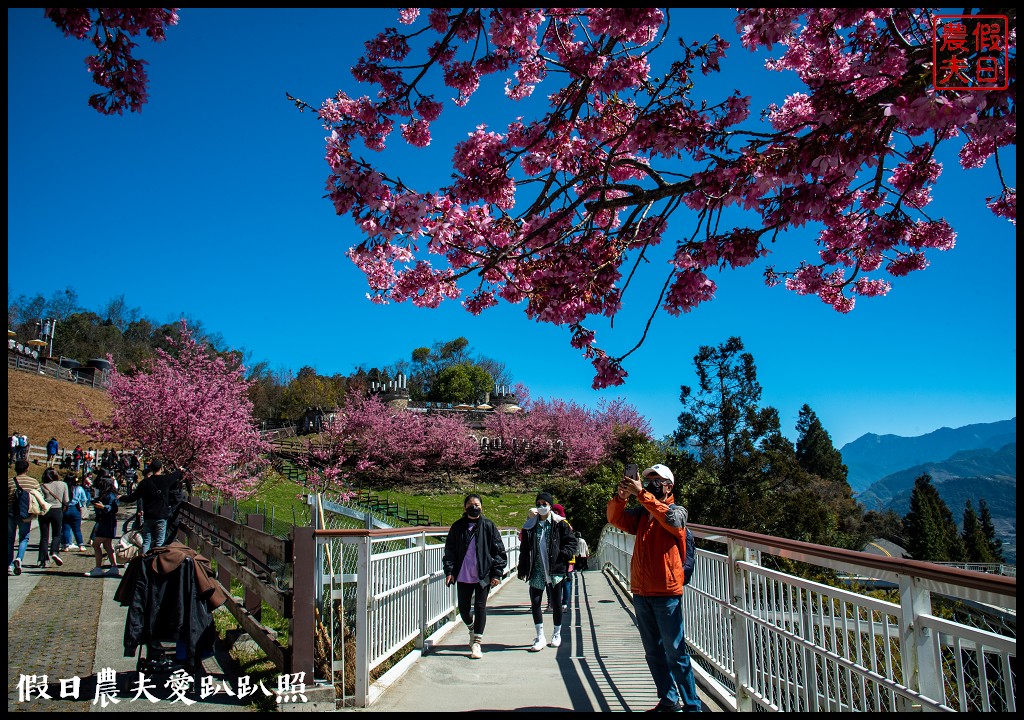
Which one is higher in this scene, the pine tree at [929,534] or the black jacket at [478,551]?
Result: the black jacket at [478,551]

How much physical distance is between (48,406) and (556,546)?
52033mm

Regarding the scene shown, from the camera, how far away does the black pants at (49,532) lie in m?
11.5

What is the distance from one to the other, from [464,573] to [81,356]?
8538cm

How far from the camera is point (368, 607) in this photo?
212 inches

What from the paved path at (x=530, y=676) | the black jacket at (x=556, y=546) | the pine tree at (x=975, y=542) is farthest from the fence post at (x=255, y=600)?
the pine tree at (x=975, y=542)

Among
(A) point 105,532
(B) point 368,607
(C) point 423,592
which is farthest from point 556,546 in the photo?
(A) point 105,532

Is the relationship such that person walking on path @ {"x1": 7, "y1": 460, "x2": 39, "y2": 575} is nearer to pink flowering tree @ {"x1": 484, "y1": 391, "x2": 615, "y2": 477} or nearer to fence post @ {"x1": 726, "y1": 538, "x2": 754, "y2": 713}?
fence post @ {"x1": 726, "y1": 538, "x2": 754, "y2": 713}

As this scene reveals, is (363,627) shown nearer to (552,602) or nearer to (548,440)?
(552,602)

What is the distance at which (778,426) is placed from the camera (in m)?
43.5

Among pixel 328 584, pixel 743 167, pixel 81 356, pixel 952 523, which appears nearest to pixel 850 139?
pixel 743 167

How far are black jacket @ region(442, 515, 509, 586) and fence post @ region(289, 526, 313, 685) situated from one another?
2232mm

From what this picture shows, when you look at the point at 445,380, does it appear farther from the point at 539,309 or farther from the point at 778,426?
the point at 539,309

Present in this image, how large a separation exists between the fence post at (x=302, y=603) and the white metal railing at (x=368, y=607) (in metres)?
0.15

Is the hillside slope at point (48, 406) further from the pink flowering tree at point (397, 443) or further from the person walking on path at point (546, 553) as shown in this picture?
the person walking on path at point (546, 553)
